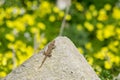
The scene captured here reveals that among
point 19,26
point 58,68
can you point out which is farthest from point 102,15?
point 58,68

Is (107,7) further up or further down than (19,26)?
further up

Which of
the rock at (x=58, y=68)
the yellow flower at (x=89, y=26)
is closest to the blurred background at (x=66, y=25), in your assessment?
the yellow flower at (x=89, y=26)

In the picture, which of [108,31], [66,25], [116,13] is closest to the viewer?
[108,31]

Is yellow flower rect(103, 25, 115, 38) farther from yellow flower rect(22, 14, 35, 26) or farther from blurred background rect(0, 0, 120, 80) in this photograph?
yellow flower rect(22, 14, 35, 26)

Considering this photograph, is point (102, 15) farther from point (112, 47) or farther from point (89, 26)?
point (112, 47)

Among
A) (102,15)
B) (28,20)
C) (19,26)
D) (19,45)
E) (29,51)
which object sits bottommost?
(29,51)

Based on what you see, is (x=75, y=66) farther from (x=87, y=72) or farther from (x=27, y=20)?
(x=27, y=20)

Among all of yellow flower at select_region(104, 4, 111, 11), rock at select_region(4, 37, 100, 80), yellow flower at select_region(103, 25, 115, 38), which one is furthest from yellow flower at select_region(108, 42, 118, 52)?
rock at select_region(4, 37, 100, 80)

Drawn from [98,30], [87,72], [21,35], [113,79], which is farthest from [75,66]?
[98,30]
